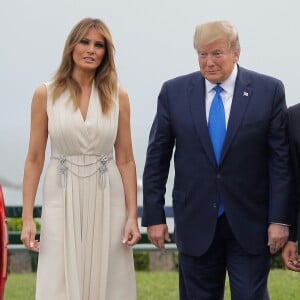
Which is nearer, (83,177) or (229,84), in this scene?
(229,84)

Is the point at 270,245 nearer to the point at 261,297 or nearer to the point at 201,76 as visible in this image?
the point at 261,297

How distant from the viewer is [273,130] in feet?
20.5

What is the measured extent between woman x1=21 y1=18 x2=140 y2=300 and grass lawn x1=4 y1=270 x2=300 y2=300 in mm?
2653

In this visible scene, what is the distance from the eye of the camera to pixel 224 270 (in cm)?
648

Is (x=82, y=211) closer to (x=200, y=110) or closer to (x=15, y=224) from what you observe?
(x=200, y=110)

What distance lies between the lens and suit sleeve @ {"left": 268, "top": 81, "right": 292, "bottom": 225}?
623 cm

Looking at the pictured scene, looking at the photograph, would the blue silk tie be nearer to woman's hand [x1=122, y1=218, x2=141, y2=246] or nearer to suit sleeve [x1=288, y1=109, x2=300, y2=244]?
suit sleeve [x1=288, y1=109, x2=300, y2=244]

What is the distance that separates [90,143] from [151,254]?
189 inches

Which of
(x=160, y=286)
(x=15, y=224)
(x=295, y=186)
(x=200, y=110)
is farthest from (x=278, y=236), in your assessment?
(x=15, y=224)

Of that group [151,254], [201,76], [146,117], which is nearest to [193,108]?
[201,76]

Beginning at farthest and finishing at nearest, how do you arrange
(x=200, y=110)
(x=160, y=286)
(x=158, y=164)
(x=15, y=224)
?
(x=15, y=224), (x=160, y=286), (x=158, y=164), (x=200, y=110)

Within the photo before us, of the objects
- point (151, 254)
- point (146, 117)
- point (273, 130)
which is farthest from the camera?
point (151, 254)

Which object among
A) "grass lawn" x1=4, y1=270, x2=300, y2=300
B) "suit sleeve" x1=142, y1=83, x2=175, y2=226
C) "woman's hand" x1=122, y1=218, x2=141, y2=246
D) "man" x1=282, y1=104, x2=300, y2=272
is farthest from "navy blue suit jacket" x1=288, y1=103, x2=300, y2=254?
"grass lawn" x1=4, y1=270, x2=300, y2=300

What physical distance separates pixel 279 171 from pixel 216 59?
24.2 inches
